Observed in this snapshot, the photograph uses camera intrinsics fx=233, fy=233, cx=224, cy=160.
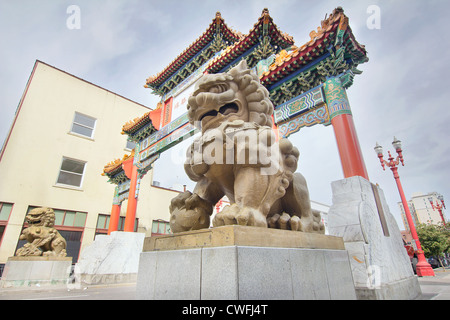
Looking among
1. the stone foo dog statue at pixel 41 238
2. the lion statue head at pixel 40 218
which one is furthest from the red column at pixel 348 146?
the lion statue head at pixel 40 218

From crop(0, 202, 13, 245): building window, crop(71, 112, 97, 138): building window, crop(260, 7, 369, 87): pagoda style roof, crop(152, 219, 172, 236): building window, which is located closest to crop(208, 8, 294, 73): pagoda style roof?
crop(260, 7, 369, 87): pagoda style roof

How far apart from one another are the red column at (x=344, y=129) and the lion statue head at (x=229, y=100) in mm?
2507

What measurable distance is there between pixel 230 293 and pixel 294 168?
1.21 m

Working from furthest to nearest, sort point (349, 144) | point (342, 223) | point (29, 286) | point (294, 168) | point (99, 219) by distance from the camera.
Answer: point (99, 219) < point (29, 286) < point (349, 144) < point (342, 223) < point (294, 168)

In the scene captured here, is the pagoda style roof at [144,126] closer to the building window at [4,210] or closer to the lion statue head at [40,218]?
the lion statue head at [40,218]

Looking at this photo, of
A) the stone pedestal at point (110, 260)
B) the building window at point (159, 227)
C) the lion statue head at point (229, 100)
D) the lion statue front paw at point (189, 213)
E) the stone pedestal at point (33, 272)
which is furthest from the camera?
the building window at point (159, 227)

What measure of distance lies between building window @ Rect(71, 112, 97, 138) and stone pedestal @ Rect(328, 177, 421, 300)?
12.4m

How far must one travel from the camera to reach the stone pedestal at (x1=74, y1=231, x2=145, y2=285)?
22.6 ft

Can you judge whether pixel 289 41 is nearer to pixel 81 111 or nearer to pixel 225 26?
pixel 225 26

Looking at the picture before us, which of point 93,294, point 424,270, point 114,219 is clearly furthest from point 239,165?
point 424,270

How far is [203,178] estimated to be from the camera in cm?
206

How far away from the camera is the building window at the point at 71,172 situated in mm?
10856

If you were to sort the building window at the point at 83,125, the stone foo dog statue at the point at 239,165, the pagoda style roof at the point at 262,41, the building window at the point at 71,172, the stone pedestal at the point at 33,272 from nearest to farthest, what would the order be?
the stone foo dog statue at the point at 239,165, the stone pedestal at the point at 33,272, the pagoda style roof at the point at 262,41, the building window at the point at 71,172, the building window at the point at 83,125
